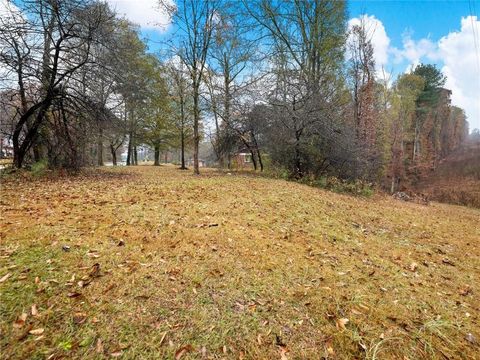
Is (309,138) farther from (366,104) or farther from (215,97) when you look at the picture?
(215,97)

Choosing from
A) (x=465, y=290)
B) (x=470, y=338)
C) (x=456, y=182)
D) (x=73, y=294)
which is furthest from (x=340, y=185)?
(x=456, y=182)

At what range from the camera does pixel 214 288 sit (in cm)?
225

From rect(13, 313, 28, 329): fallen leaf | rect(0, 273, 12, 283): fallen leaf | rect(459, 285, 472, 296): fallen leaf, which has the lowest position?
rect(459, 285, 472, 296): fallen leaf

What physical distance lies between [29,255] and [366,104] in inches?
515

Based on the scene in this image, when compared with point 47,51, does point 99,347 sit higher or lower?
lower

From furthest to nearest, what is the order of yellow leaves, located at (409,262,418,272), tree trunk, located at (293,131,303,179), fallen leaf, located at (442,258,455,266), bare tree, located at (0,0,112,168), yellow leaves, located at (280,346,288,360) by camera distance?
1. tree trunk, located at (293,131,303,179)
2. bare tree, located at (0,0,112,168)
3. fallen leaf, located at (442,258,455,266)
4. yellow leaves, located at (409,262,418,272)
5. yellow leaves, located at (280,346,288,360)

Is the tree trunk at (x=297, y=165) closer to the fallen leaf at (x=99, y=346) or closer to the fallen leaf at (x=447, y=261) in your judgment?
the fallen leaf at (x=447, y=261)

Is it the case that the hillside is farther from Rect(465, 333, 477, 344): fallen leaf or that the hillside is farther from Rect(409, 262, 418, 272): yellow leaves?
Rect(465, 333, 477, 344): fallen leaf

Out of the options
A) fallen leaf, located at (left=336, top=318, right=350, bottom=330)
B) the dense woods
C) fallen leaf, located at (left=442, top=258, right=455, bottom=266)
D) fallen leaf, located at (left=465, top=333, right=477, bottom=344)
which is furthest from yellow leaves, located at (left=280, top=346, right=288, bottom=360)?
the dense woods

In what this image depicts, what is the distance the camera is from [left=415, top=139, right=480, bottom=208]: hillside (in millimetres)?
18266

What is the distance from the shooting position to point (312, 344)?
1.79m

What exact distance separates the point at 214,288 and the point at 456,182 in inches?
1095

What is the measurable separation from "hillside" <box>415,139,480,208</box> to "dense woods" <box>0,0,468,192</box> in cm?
1089

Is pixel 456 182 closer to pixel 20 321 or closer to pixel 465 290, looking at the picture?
pixel 465 290
